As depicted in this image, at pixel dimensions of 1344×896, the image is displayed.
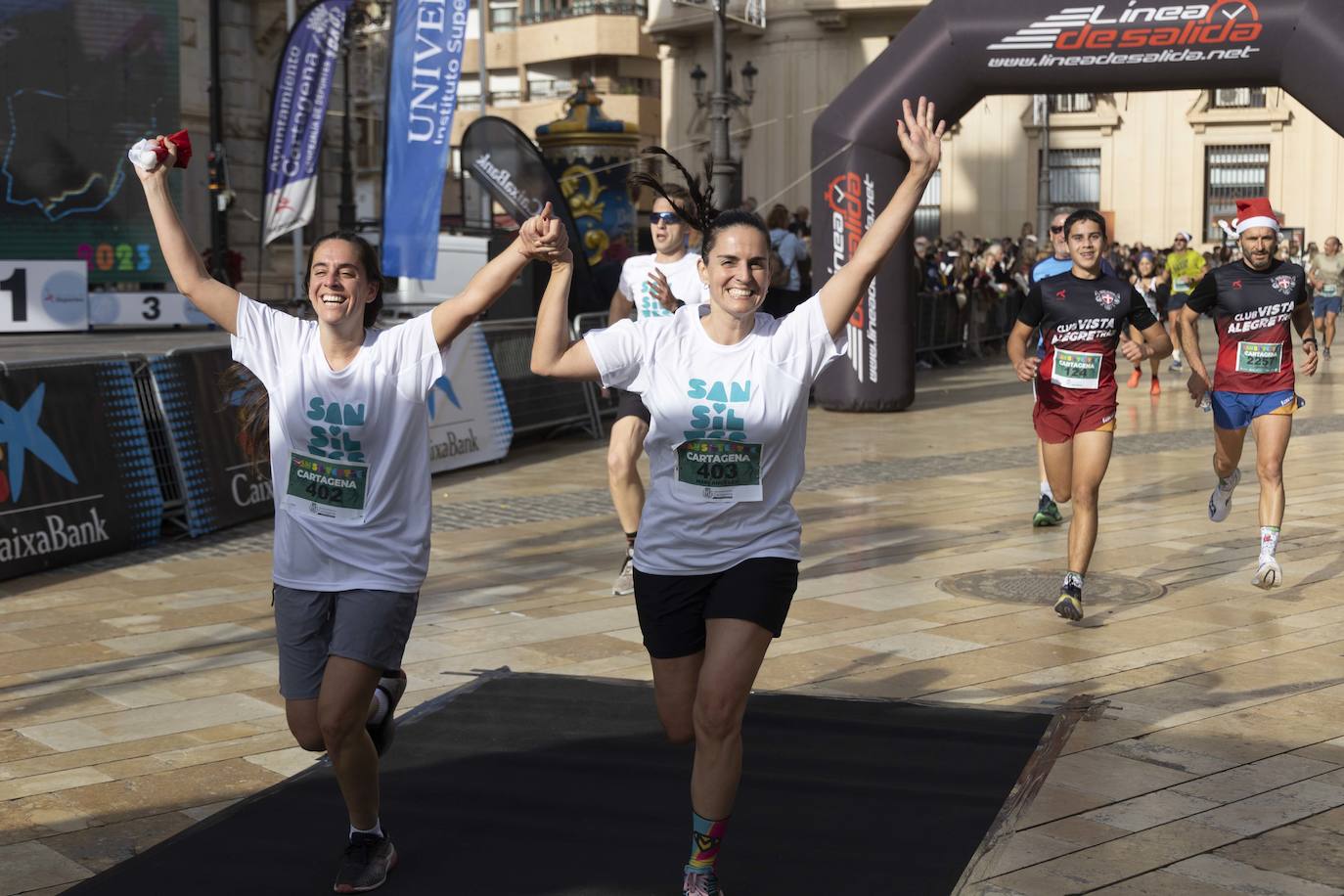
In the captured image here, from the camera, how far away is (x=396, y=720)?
5676 mm

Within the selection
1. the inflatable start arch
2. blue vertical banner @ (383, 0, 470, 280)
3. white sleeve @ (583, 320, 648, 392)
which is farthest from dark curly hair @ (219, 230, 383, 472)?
the inflatable start arch

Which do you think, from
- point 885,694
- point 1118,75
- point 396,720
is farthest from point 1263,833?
point 1118,75

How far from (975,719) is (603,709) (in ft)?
4.27

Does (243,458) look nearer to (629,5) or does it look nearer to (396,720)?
(396,720)

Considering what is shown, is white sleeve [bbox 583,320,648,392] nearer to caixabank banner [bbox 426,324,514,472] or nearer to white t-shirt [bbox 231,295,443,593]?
white t-shirt [bbox 231,295,443,593]

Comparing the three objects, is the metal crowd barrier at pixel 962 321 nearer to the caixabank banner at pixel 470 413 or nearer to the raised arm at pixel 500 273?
the caixabank banner at pixel 470 413

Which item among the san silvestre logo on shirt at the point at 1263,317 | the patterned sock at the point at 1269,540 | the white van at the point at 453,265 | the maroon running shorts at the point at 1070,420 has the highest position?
the white van at the point at 453,265

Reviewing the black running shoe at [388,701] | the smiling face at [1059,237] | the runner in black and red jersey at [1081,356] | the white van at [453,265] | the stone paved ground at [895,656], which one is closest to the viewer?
the black running shoe at [388,701]

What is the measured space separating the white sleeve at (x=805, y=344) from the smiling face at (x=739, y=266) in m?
0.11

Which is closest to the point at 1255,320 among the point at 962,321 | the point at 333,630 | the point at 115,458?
the point at 333,630

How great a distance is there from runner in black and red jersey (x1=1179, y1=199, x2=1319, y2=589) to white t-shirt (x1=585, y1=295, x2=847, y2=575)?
4.42 meters

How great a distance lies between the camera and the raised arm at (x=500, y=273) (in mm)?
3979

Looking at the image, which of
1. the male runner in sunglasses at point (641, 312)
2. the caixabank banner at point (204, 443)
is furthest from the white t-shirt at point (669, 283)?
the caixabank banner at point (204, 443)

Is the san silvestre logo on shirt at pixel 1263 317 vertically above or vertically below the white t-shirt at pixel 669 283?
below
